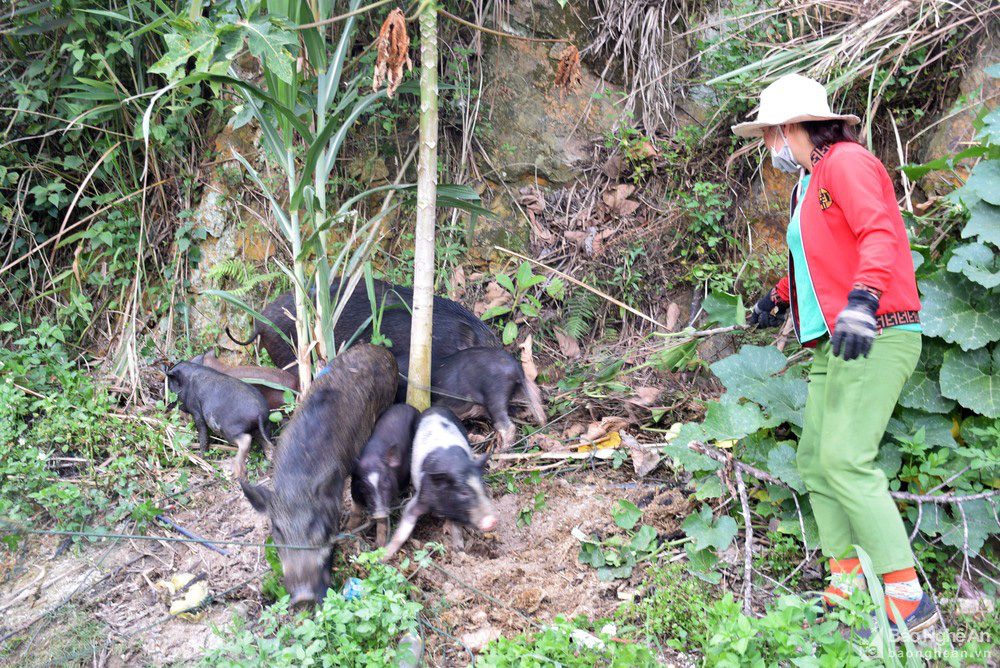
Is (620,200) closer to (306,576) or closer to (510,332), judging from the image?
(510,332)

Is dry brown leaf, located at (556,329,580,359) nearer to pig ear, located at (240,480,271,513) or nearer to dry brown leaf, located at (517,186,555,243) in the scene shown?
dry brown leaf, located at (517,186,555,243)

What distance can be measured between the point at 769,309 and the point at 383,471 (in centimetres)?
203

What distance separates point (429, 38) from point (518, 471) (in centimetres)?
224

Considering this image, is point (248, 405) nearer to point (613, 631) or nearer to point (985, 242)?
point (613, 631)

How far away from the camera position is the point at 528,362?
4965 millimetres

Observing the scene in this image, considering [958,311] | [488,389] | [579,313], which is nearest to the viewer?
[958,311]

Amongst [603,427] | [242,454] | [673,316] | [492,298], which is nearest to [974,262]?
[603,427]

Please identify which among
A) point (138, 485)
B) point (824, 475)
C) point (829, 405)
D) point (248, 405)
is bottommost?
point (138, 485)

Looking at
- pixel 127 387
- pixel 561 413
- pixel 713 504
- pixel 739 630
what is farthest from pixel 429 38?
pixel 127 387

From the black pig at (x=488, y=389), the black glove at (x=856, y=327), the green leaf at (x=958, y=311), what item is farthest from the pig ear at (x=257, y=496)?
the green leaf at (x=958, y=311)

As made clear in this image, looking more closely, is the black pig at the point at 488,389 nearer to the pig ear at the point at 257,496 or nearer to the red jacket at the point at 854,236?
the pig ear at the point at 257,496

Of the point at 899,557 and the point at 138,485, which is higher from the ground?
the point at 899,557

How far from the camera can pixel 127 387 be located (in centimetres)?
527

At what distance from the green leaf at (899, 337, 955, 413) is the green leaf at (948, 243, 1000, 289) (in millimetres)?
343
